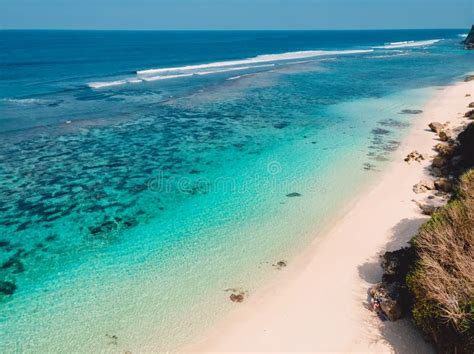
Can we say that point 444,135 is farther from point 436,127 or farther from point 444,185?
point 444,185

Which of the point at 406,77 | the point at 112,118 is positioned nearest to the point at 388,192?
the point at 112,118

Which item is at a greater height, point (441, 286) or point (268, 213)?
point (441, 286)

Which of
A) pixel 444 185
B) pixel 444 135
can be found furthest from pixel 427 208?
pixel 444 135

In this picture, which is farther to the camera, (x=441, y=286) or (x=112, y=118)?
(x=112, y=118)

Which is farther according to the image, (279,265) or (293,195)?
(293,195)

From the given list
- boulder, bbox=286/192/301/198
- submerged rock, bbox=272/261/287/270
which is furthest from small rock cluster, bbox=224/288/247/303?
boulder, bbox=286/192/301/198

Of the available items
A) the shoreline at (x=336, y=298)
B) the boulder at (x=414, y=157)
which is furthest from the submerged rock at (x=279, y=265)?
the boulder at (x=414, y=157)

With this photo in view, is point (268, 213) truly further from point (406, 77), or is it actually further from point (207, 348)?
point (406, 77)
